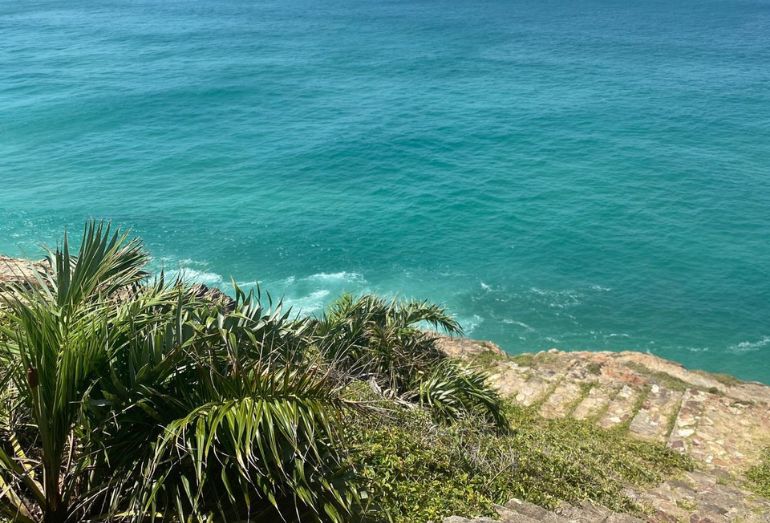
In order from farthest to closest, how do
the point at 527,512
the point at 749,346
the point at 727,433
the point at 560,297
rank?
the point at 560,297
the point at 749,346
the point at 727,433
the point at 527,512

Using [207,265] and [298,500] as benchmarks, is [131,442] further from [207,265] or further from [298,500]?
[207,265]

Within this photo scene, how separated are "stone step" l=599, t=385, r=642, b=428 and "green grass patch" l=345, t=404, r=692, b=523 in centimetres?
214

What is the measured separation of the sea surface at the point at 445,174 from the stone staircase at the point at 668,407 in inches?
327

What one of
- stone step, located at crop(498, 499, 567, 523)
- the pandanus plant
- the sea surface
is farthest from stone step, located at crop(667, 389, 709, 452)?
the pandanus plant

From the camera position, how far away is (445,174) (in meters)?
41.5

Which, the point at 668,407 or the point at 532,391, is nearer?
the point at 668,407

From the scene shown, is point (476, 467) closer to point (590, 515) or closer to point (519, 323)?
point (590, 515)

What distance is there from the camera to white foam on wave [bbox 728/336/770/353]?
86.5 ft

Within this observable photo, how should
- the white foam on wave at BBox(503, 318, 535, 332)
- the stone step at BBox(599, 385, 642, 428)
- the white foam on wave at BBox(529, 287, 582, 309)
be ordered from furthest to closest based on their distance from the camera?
the white foam on wave at BBox(529, 287, 582, 309)
the white foam on wave at BBox(503, 318, 535, 332)
the stone step at BBox(599, 385, 642, 428)

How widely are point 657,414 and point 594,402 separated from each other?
1425 millimetres

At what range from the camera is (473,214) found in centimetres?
3681

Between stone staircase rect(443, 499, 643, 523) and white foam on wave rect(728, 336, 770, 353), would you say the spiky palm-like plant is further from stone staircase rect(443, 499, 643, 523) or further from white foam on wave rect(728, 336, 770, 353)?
white foam on wave rect(728, 336, 770, 353)

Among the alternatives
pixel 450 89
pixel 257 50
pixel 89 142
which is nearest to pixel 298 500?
pixel 89 142

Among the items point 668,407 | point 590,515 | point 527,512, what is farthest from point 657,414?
point 527,512
